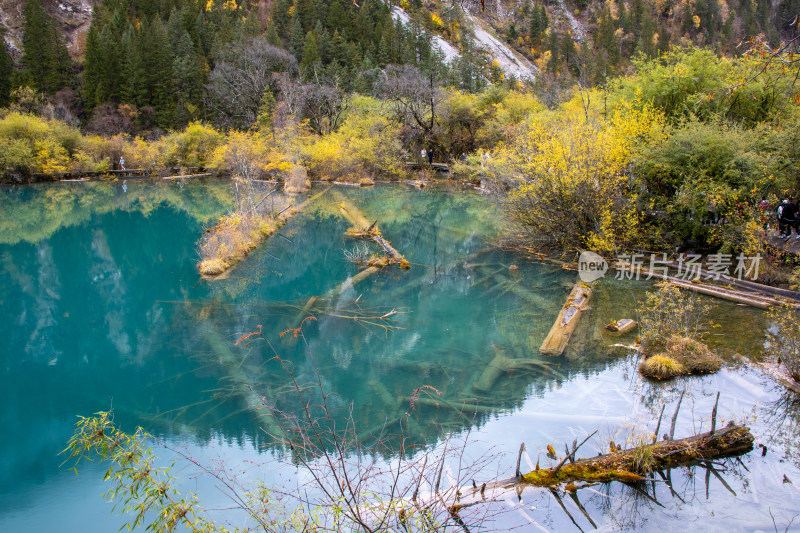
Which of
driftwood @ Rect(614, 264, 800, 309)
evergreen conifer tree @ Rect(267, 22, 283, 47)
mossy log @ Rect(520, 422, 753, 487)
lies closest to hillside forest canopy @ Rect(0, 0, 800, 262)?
evergreen conifer tree @ Rect(267, 22, 283, 47)

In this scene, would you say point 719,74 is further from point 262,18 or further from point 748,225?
point 262,18

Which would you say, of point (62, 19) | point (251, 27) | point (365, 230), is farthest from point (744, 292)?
point (62, 19)

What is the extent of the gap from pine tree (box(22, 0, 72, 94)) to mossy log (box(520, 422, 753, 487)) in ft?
238

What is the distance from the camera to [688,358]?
923 cm

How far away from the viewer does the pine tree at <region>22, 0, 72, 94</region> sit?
5988 centimetres

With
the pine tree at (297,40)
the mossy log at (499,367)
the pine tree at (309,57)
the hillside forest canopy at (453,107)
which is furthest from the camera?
the pine tree at (297,40)

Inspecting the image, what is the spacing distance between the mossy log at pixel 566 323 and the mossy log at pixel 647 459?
12.1 ft

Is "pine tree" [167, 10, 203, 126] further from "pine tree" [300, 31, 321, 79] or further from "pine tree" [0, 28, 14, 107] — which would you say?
"pine tree" [0, 28, 14, 107]

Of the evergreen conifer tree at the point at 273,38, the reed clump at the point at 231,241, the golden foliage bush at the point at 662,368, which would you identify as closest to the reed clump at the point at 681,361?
the golden foliage bush at the point at 662,368

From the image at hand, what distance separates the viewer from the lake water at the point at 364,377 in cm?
629

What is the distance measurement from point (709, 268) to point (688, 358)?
630 cm

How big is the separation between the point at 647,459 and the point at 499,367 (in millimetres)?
3736

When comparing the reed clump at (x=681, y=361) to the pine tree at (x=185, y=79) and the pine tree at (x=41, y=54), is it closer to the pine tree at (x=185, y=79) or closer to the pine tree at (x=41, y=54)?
the pine tree at (x=185, y=79)

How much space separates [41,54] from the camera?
6081cm
